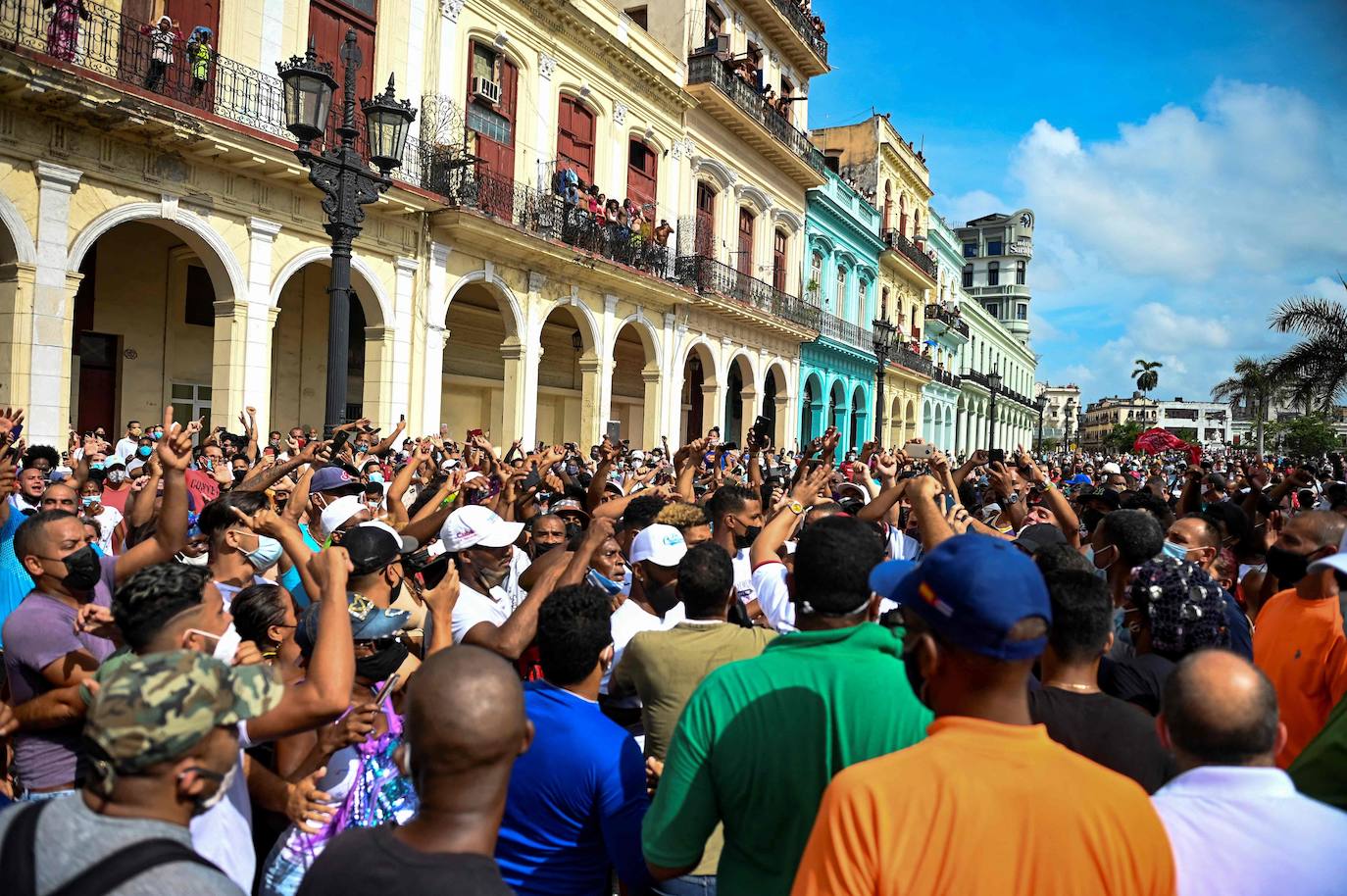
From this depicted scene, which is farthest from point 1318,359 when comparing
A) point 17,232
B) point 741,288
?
point 17,232

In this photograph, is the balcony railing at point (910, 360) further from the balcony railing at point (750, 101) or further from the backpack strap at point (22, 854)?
the backpack strap at point (22, 854)

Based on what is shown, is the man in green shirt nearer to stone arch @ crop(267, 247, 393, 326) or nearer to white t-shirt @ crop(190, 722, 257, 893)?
white t-shirt @ crop(190, 722, 257, 893)

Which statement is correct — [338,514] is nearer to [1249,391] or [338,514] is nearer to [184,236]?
[184,236]

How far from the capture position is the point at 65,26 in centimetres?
1018

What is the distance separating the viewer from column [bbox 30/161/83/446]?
10.5 m

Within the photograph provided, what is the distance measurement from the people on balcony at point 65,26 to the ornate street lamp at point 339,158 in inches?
180

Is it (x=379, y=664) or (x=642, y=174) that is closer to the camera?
(x=379, y=664)

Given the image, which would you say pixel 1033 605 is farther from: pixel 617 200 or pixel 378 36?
pixel 617 200

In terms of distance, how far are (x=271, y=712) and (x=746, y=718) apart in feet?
4.10

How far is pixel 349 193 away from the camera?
7387mm

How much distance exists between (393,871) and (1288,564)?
13.3 ft

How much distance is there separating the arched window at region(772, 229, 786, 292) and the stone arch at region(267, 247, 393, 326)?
14.6 m

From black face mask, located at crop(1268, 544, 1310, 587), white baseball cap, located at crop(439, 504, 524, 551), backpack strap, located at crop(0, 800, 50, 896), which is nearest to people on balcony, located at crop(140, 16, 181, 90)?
white baseball cap, located at crop(439, 504, 524, 551)

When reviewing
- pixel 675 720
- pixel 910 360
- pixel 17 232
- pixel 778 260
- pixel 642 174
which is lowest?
pixel 675 720
